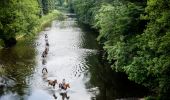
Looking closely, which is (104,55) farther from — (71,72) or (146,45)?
(146,45)

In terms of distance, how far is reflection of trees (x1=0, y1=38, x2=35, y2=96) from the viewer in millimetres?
43938

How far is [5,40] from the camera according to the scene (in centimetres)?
7069

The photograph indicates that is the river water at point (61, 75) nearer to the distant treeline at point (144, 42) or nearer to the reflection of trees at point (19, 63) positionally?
the reflection of trees at point (19, 63)

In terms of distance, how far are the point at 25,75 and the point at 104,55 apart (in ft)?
66.2

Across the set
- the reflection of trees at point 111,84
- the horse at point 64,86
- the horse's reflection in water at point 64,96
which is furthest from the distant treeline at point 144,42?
the horse's reflection in water at point 64,96

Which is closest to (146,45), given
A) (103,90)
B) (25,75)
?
(103,90)

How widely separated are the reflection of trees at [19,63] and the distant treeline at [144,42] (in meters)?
12.3

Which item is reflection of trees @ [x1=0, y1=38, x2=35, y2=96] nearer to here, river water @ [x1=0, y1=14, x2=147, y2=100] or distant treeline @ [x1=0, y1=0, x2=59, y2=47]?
river water @ [x1=0, y1=14, x2=147, y2=100]

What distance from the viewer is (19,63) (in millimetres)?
55969

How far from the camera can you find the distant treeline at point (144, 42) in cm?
3045

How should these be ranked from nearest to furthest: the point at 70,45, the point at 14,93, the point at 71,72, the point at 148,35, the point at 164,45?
the point at 164,45
the point at 148,35
the point at 14,93
the point at 71,72
the point at 70,45

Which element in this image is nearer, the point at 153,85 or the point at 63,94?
the point at 153,85

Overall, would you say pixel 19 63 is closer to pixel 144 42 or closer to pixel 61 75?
pixel 61 75

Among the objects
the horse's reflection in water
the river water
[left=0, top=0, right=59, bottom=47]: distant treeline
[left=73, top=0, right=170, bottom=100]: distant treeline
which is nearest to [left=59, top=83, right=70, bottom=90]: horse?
the river water
